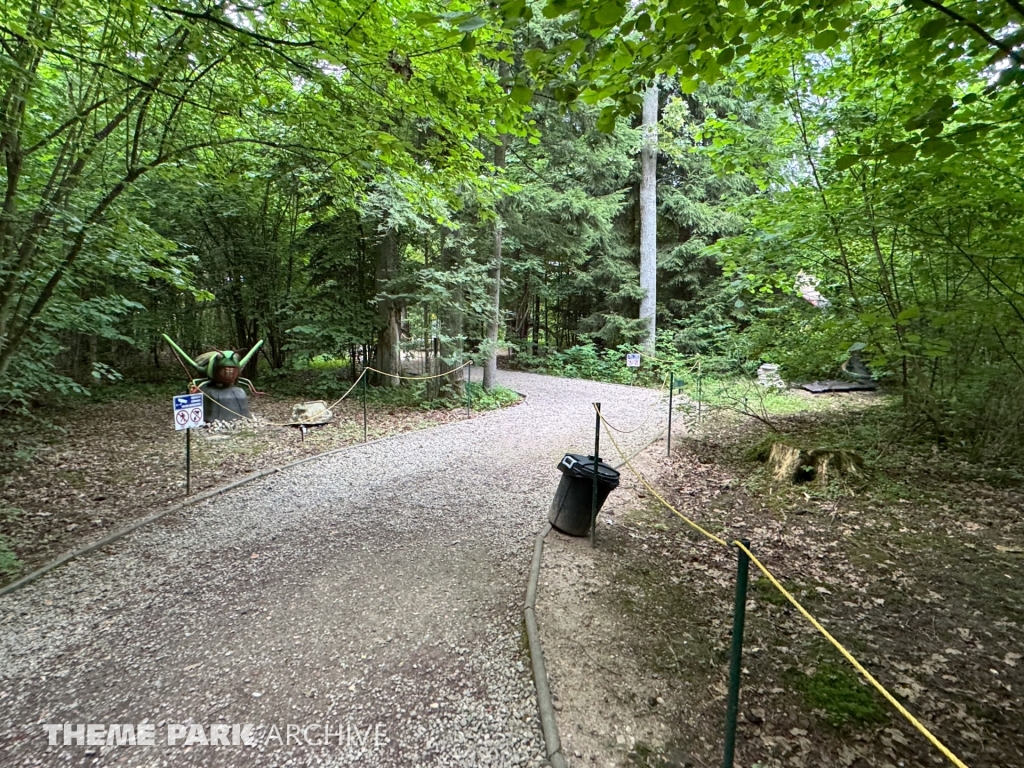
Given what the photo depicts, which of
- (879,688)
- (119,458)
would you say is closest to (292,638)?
(879,688)

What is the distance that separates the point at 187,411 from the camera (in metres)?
5.25

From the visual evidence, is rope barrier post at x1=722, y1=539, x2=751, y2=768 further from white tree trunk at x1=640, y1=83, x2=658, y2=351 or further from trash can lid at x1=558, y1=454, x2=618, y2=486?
white tree trunk at x1=640, y1=83, x2=658, y2=351

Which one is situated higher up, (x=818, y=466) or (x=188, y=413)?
(x=188, y=413)

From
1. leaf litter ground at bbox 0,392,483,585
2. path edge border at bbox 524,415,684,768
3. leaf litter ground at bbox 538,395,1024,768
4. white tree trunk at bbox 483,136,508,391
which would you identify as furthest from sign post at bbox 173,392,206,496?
white tree trunk at bbox 483,136,508,391

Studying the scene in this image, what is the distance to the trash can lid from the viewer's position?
419 cm

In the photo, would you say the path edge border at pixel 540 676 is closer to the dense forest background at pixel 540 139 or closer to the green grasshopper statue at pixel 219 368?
the dense forest background at pixel 540 139

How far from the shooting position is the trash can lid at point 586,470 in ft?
13.7

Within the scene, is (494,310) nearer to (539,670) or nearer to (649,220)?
(649,220)

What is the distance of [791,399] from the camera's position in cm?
1134

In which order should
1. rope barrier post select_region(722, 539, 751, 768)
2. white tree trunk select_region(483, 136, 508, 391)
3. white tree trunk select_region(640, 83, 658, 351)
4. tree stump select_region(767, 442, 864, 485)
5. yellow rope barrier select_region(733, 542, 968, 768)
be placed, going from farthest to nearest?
white tree trunk select_region(640, 83, 658, 351), white tree trunk select_region(483, 136, 508, 391), tree stump select_region(767, 442, 864, 485), rope barrier post select_region(722, 539, 751, 768), yellow rope barrier select_region(733, 542, 968, 768)

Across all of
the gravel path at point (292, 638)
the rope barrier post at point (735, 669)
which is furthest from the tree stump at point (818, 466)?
the rope barrier post at point (735, 669)

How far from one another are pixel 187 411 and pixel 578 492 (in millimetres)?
4163

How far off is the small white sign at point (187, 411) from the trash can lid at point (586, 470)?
12.8 feet

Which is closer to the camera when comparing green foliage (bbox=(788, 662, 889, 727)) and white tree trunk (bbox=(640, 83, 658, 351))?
green foliage (bbox=(788, 662, 889, 727))
